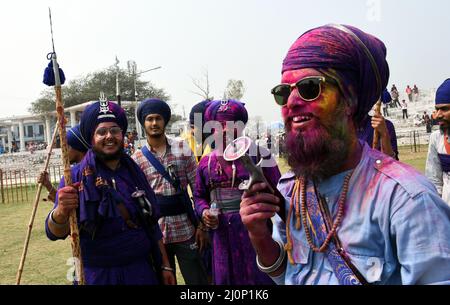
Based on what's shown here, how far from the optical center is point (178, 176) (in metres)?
4.43

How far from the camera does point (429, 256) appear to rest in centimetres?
127

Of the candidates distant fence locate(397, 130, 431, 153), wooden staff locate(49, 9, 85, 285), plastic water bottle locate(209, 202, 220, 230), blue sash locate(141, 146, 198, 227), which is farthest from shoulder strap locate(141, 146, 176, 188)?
distant fence locate(397, 130, 431, 153)

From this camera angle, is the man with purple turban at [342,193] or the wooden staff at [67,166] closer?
the man with purple turban at [342,193]

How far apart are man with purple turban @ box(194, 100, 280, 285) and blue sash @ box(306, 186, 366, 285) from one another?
5.19 ft

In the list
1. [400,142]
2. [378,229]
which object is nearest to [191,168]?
[378,229]

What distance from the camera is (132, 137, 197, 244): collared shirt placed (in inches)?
167

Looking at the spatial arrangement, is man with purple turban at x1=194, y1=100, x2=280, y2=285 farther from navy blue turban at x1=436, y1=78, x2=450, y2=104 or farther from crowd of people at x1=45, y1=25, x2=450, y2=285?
navy blue turban at x1=436, y1=78, x2=450, y2=104

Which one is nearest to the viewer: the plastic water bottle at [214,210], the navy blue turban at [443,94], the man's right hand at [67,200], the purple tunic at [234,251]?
the man's right hand at [67,200]

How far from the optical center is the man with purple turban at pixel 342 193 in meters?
1.31

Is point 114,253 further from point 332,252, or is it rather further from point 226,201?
point 332,252

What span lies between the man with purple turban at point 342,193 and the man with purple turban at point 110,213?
1.51m

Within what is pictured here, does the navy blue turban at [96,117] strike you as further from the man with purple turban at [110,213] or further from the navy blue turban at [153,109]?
the navy blue turban at [153,109]

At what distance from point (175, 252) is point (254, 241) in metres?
2.81

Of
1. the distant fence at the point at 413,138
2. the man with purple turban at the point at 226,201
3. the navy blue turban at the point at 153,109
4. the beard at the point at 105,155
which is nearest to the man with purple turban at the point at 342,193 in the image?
the man with purple turban at the point at 226,201
